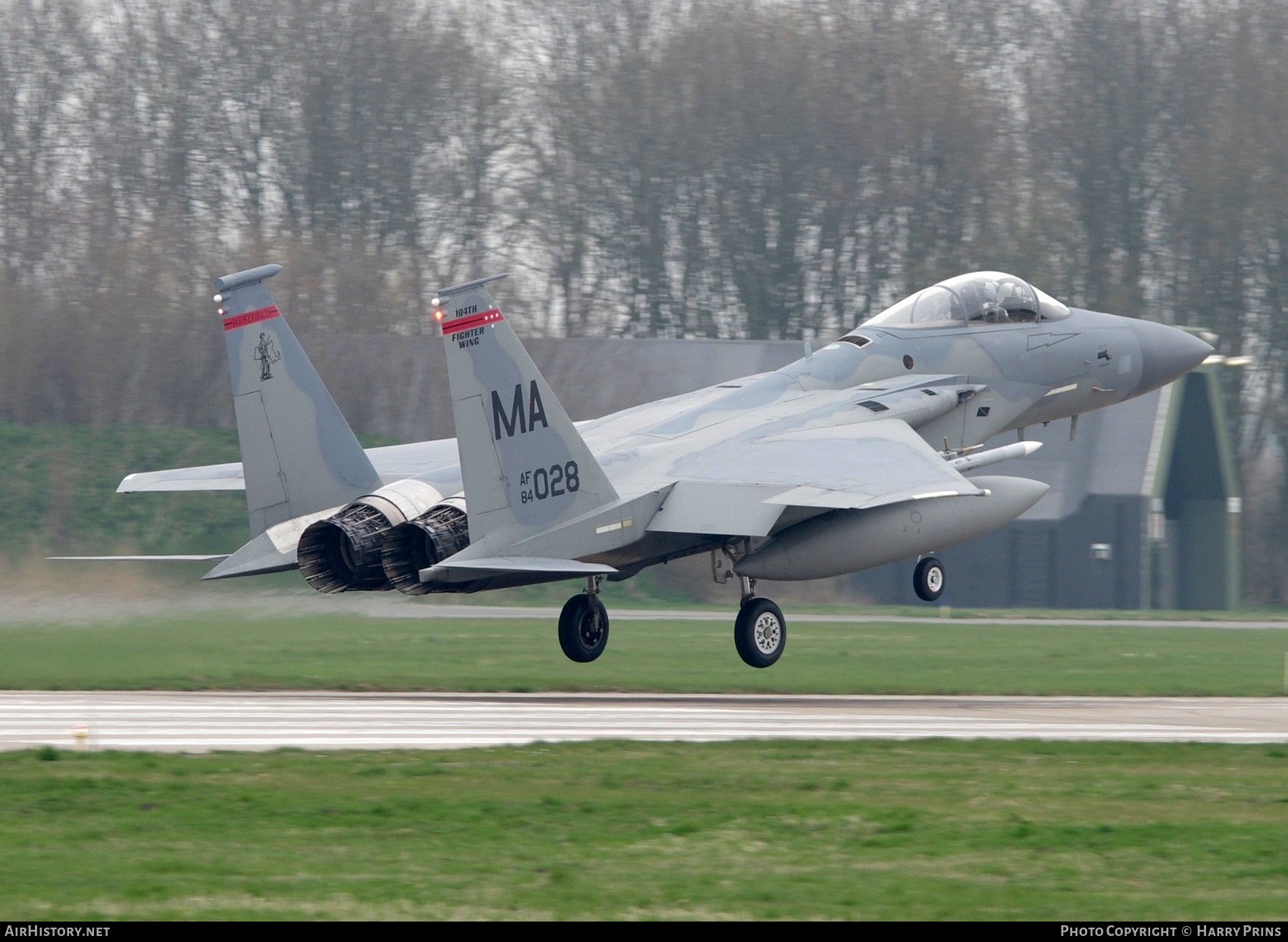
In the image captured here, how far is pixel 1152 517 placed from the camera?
3925 cm

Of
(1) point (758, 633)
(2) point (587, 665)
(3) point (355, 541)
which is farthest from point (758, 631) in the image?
(3) point (355, 541)

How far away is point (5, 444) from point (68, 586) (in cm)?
2412

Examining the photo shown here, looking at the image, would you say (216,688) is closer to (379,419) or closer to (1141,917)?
(1141,917)

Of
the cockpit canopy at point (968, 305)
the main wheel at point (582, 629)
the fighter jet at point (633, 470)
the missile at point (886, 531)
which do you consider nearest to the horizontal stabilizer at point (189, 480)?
the fighter jet at point (633, 470)

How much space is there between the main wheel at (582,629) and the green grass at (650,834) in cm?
585

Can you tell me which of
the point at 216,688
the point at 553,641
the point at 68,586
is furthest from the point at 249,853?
the point at 553,641

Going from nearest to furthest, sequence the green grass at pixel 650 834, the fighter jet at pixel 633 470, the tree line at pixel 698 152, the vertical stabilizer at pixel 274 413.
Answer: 1. the green grass at pixel 650 834
2. the fighter jet at pixel 633 470
3. the vertical stabilizer at pixel 274 413
4. the tree line at pixel 698 152

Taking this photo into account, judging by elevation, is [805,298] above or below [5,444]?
above

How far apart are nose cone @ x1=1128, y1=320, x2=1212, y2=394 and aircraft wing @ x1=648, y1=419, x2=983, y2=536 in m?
5.22

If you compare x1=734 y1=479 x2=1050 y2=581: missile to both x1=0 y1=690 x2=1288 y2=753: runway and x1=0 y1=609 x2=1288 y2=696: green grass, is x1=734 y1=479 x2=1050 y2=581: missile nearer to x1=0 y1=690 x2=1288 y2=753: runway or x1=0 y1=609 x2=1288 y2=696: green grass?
x1=0 y1=690 x2=1288 y2=753: runway

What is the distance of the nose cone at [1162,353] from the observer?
23.1 m

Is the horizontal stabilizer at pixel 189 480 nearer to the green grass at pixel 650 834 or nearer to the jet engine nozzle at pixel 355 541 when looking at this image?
the jet engine nozzle at pixel 355 541

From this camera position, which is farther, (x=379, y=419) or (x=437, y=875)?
(x=379, y=419)

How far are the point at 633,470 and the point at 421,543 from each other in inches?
101
